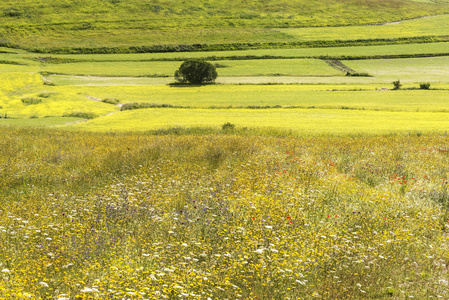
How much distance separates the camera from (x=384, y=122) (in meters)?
30.0

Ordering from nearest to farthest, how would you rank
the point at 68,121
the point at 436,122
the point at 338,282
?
1. the point at 338,282
2. the point at 436,122
3. the point at 68,121

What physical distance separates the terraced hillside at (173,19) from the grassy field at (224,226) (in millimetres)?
98786

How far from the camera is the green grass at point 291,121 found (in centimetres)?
2644

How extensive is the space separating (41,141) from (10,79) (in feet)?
145

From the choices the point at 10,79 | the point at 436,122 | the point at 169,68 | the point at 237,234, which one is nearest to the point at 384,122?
the point at 436,122

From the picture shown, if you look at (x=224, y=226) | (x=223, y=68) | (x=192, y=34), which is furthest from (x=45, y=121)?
(x=192, y=34)

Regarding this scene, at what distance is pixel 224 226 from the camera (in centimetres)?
786

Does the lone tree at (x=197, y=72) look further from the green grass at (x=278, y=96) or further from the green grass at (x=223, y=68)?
the green grass at (x=223, y=68)

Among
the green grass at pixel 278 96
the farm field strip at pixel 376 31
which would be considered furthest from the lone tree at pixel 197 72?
the farm field strip at pixel 376 31

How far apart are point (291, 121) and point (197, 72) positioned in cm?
3785

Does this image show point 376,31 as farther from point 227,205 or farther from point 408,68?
point 227,205

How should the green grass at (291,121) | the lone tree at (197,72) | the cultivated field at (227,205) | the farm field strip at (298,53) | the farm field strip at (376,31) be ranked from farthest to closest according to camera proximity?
the farm field strip at (376,31)
the farm field strip at (298,53)
the lone tree at (197,72)
the green grass at (291,121)
the cultivated field at (227,205)

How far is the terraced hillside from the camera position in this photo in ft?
357

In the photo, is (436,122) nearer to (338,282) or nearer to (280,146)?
(280,146)
